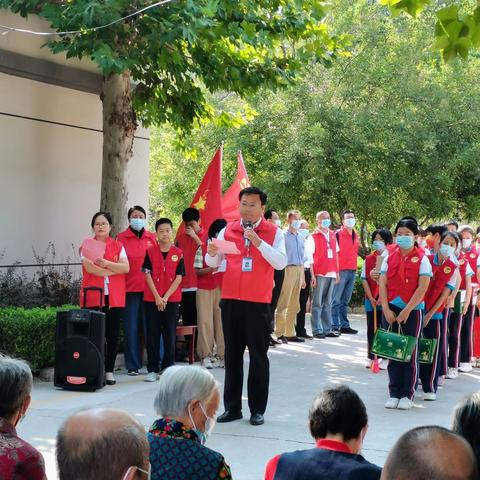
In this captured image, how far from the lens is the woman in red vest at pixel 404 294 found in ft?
29.1

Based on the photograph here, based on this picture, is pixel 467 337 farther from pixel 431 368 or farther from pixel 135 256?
pixel 135 256

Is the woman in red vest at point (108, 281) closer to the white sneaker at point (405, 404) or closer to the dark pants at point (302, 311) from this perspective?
the white sneaker at point (405, 404)

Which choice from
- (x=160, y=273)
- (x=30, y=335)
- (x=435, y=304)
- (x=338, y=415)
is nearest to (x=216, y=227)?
(x=160, y=273)

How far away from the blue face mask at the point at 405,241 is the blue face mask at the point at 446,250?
1.16 meters

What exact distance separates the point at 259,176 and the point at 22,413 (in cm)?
1650

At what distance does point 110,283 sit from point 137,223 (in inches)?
34.6

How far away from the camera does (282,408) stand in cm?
897

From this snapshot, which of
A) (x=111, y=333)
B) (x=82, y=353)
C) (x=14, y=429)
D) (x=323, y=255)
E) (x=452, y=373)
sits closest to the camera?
(x=14, y=429)

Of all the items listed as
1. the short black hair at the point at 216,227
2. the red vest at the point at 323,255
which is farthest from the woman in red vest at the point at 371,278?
the red vest at the point at 323,255

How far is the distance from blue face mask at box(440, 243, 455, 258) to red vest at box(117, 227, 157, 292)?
328cm

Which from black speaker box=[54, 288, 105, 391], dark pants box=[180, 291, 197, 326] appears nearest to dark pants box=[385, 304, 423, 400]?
black speaker box=[54, 288, 105, 391]

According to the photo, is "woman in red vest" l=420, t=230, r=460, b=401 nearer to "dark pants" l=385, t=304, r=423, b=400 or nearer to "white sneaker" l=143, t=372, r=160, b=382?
"dark pants" l=385, t=304, r=423, b=400

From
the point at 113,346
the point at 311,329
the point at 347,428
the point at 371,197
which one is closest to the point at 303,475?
the point at 347,428

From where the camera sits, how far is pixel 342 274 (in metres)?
15.7
